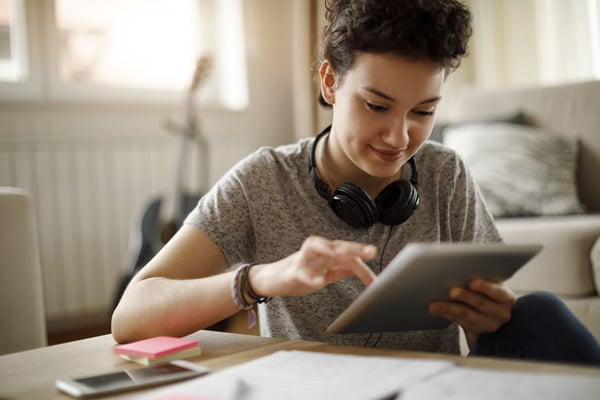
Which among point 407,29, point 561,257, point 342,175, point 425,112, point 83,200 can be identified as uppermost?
point 407,29

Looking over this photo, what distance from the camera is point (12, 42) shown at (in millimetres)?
2826

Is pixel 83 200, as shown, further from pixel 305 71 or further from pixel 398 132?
pixel 398 132

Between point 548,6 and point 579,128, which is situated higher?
point 548,6

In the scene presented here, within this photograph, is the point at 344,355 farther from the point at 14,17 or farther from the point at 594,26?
the point at 594,26

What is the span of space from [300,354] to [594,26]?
10.2 feet

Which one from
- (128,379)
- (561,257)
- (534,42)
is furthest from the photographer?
(534,42)

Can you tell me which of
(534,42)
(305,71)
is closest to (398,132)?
(305,71)

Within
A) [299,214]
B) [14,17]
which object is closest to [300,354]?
[299,214]

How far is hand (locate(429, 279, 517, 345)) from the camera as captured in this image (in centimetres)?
82

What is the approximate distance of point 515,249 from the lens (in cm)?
71

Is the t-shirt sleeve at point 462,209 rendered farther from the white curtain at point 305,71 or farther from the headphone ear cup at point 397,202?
the white curtain at point 305,71

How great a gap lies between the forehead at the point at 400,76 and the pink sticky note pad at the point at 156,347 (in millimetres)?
473

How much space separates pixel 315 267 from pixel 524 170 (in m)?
1.73

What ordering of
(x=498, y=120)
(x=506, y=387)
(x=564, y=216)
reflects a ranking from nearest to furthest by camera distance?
(x=506, y=387), (x=564, y=216), (x=498, y=120)
